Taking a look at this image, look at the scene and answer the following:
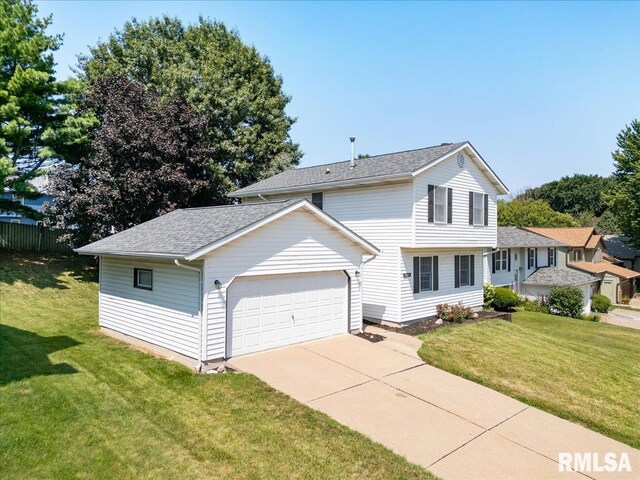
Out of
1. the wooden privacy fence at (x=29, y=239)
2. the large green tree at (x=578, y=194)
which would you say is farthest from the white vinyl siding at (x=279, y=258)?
the large green tree at (x=578, y=194)

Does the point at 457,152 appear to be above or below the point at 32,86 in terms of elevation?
below

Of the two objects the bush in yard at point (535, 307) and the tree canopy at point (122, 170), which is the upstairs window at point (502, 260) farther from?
the tree canopy at point (122, 170)

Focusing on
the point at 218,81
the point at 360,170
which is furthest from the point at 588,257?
the point at 218,81

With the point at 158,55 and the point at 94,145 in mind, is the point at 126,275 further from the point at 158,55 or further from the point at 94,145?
the point at 158,55

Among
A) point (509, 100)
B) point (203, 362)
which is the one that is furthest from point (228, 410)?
point (509, 100)

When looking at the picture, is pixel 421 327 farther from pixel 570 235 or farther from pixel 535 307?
pixel 570 235

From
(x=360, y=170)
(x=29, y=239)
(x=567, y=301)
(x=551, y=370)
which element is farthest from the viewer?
(x=567, y=301)
